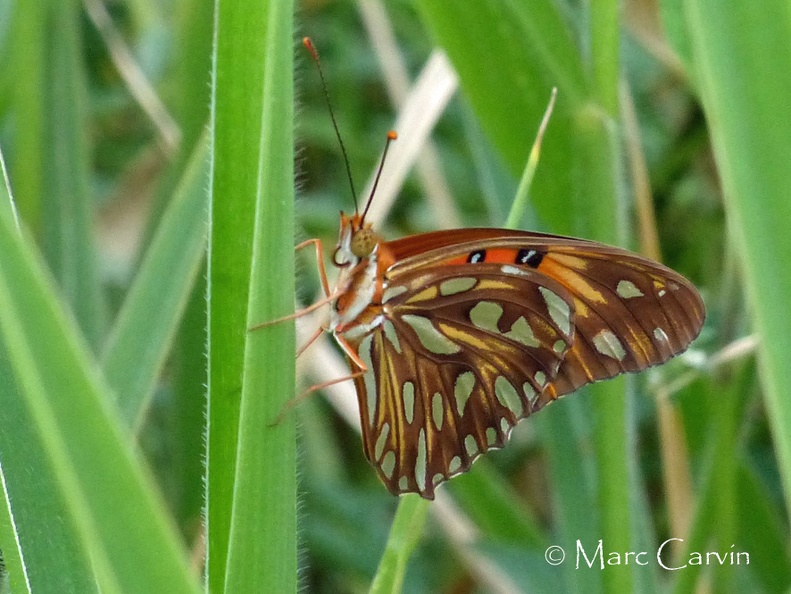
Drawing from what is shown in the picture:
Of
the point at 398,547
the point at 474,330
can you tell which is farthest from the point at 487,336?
the point at 398,547

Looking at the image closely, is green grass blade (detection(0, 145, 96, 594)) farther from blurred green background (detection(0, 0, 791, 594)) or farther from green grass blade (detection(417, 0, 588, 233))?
green grass blade (detection(417, 0, 588, 233))

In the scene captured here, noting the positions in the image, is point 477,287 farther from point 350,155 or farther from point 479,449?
point 350,155

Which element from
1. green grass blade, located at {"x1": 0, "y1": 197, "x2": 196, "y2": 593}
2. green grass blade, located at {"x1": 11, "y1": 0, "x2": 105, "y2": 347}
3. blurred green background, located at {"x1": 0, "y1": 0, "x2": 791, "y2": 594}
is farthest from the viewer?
green grass blade, located at {"x1": 11, "y1": 0, "x2": 105, "y2": 347}

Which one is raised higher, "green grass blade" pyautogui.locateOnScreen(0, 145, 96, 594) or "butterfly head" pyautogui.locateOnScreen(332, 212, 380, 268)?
"butterfly head" pyautogui.locateOnScreen(332, 212, 380, 268)

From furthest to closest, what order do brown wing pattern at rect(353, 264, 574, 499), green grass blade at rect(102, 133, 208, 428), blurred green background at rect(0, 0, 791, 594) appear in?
1. brown wing pattern at rect(353, 264, 574, 499)
2. green grass blade at rect(102, 133, 208, 428)
3. blurred green background at rect(0, 0, 791, 594)

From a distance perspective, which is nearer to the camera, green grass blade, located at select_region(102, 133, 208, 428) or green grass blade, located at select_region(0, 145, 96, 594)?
green grass blade, located at select_region(0, 145, 96, 594)

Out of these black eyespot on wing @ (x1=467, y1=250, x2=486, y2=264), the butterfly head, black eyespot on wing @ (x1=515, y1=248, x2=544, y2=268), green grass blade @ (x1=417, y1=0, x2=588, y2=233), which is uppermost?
green grass blade @ (x1=417, y1=0, x2=588, y2=233)

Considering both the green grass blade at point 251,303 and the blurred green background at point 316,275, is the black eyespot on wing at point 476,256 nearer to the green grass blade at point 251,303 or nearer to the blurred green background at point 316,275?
the blurred green background at point 316,275

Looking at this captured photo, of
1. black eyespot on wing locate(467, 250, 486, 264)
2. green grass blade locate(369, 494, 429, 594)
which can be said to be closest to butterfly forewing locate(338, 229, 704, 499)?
black eyespot on wing locate(467, 250, 486, 264)
